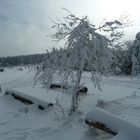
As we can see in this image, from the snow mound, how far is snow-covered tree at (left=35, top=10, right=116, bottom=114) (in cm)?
196

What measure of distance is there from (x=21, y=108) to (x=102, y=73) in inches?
155

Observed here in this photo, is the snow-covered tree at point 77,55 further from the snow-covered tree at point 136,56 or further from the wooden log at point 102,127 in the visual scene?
the snow-covered tree at point 136,56

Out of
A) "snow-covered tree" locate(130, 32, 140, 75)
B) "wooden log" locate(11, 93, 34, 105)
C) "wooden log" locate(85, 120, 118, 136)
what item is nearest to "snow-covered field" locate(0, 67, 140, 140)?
"wooden log" locate(11, 93, 34, 105)

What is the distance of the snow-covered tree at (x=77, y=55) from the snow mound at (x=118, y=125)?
1964 millimetres

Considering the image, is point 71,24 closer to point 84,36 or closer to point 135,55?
point 84,36

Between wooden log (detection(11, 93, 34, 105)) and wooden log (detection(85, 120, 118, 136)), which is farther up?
wooden log (detection(85, 120, 118, 136))

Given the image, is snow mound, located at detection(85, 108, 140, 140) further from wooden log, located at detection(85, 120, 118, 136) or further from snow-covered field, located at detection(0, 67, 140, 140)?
snow-covered field, located at detection(0, 67, 140, 140)

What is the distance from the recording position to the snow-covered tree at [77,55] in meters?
7.52

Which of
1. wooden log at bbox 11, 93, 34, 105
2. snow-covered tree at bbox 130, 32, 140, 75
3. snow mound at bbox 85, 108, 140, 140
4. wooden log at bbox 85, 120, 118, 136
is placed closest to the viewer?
snow mound at bbox 85, 108, 140, 140

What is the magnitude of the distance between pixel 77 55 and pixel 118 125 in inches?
115

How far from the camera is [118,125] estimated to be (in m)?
5.54

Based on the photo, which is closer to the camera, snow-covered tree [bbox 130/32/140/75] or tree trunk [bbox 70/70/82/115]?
tree trunk [bbox 70/70/82/115]

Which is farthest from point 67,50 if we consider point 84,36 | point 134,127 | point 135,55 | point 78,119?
point 135,55

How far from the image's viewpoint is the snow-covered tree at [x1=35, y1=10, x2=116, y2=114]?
752 cm
